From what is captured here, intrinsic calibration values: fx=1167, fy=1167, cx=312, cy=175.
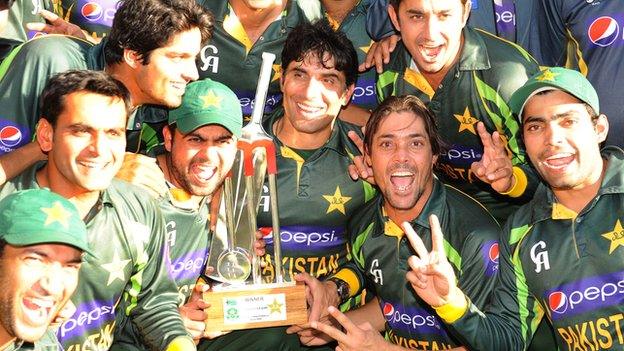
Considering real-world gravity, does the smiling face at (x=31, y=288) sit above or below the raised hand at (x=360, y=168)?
below

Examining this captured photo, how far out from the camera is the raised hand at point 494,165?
6.23 metres

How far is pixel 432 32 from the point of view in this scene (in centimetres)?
652

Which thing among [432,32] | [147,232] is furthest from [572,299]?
[147,232]

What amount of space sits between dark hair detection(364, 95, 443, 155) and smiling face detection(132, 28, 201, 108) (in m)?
1.03

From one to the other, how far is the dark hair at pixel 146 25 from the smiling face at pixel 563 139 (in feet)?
6.39

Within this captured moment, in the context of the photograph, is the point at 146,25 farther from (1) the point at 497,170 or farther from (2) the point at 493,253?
(2) the point at 493,253

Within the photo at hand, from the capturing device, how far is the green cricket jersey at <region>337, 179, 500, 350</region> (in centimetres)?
630

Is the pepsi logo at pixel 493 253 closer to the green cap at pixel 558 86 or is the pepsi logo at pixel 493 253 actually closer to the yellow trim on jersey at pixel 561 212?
the yellow trim on jersey at pixel 561 212

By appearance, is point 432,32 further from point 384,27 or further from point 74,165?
point 74,165

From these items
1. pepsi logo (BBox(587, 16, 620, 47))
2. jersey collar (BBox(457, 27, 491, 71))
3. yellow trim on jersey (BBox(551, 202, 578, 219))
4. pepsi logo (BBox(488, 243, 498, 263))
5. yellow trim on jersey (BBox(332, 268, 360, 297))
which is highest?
pepsi logo (BBox(587, 16, 620, 47))

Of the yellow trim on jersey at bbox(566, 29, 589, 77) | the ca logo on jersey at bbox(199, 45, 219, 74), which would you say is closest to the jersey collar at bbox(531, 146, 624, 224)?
the yellow trim on jersey at bbox(566, 29, 589, 77)

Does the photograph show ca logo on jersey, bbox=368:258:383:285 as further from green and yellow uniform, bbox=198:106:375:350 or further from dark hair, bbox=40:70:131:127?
dark hair, bbox=40:70:131:127

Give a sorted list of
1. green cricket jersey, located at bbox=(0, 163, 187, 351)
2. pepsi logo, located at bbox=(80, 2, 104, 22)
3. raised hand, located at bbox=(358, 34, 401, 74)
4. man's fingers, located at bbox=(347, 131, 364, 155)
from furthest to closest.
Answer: pepsi logo, located at bbox=(80, 2, 104, 22)
raised hand, located at bbox=(358, 34, 401, 74)
man's fingers, located at bbox=(347, 131, 364, 155)
green cricket jersey, located at bbox=(0, 163, 187, 351)

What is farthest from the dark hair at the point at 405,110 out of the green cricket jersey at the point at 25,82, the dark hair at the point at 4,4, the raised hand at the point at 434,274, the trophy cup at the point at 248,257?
the dark hair at the point at 4,4
